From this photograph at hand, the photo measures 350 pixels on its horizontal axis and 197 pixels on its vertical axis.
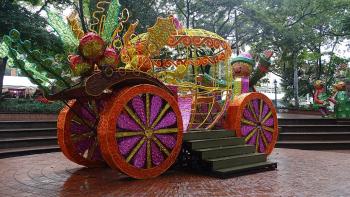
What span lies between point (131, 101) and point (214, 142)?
73.0 inches

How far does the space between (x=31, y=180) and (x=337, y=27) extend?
69.2ft

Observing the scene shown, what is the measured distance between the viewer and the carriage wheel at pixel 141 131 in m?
5.30

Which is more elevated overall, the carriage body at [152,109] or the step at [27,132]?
the carriage body at [152,109]

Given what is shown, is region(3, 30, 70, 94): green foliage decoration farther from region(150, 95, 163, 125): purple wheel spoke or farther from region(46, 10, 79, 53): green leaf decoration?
region(150, 95, 163, 125): purple wheel spoke

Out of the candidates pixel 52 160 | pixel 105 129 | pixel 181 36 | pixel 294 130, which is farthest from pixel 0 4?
pixel 294 130

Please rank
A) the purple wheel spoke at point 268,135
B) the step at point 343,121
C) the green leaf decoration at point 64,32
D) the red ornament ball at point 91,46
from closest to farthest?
the red ornament ball at point 91,46 → the green leaf decoration at point 64,32 → the purple wheel spoke at point 268,135 → the step at point 343,121

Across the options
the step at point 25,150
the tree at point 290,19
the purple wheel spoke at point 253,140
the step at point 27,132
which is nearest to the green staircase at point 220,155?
the purple wheel spoke at point 253,140

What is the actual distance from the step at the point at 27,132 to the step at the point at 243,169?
6.82 metres

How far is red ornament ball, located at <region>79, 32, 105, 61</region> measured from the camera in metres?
5.20

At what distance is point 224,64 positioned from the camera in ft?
25.3

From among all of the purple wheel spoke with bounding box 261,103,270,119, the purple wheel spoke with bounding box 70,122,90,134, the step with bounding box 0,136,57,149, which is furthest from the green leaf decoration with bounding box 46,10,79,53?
the step with bounding box 0,136,57,149

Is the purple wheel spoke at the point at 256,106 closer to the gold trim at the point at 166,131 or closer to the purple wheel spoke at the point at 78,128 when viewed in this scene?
the gold trim at the point at 166,131

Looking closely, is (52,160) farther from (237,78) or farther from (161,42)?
(237,78)

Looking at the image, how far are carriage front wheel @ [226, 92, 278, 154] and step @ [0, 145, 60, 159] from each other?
5.10 meters
